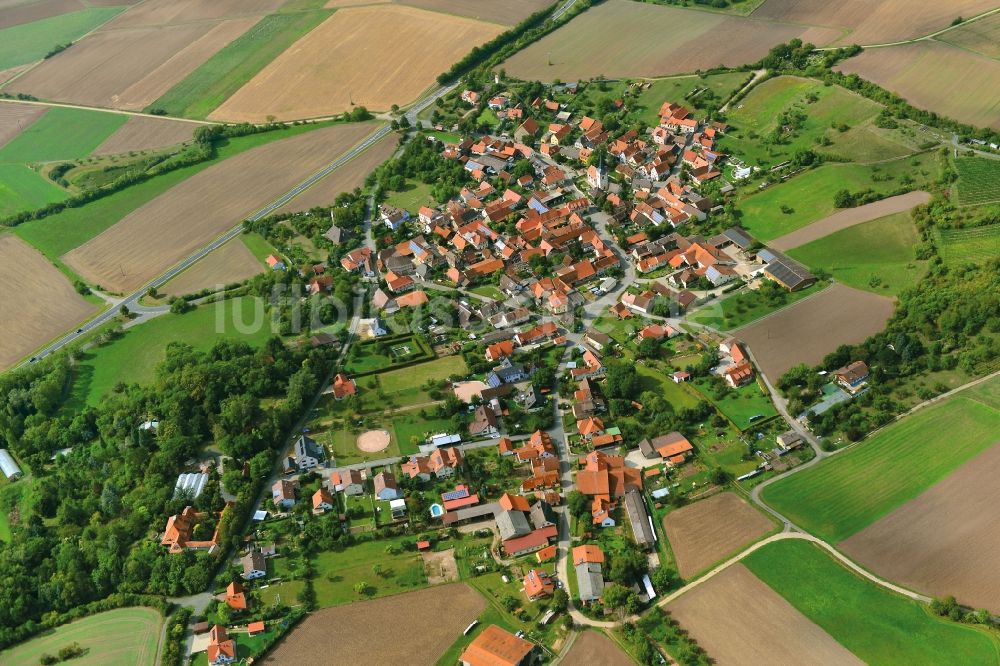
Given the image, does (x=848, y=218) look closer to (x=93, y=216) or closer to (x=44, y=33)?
(x=93, y=216)

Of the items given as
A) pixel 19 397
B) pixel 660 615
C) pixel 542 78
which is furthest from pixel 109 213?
pixel 660 615

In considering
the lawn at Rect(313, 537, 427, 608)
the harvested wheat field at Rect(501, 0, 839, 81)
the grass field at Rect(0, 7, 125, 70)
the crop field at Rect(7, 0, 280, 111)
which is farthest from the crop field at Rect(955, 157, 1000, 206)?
the grass field at Rect(0, 7, 125, 70)

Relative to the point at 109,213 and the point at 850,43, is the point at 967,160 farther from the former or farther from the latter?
the point at 109,213

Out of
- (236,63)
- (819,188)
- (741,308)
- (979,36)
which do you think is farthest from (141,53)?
(979,36)

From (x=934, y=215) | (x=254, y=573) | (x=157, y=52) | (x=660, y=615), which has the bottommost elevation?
(x=660, y=615)

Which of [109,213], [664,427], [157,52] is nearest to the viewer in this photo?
[664,427]

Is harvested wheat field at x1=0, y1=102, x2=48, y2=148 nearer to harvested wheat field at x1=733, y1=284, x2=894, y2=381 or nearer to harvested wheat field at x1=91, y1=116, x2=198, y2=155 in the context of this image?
harvested wheat field at x1=91, y1=116, x2=198, y2=155
